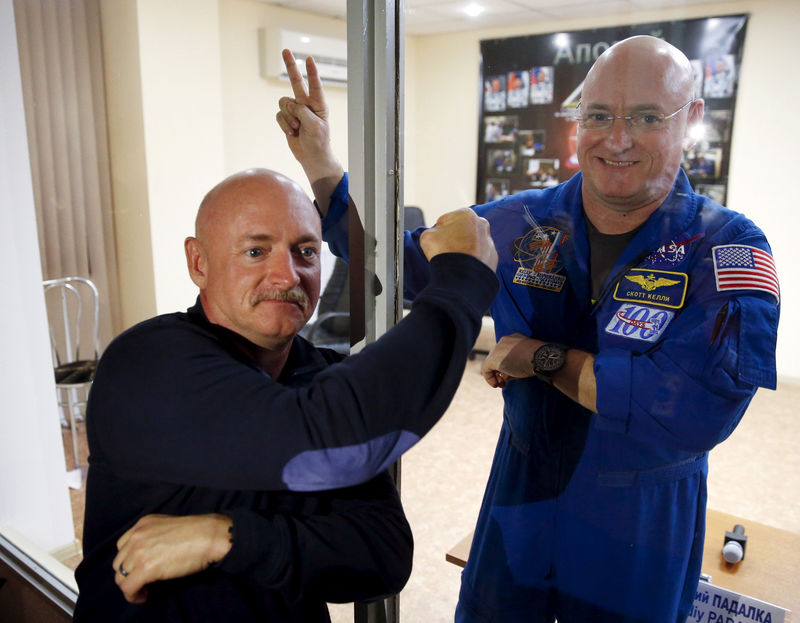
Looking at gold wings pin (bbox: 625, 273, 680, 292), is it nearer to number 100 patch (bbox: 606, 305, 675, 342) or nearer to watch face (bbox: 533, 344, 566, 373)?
number 100 patch (bbox: 606, 305, 675, 342)

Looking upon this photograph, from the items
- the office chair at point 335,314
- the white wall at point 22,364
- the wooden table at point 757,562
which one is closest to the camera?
the wooden table at point 757,562

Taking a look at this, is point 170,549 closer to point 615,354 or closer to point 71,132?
point 615,354

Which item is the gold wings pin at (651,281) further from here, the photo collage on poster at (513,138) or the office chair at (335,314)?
the office chair at (335,314)

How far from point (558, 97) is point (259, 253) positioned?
0.51 metres

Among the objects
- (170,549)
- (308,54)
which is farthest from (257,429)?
(308,54)

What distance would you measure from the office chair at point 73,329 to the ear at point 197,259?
1.34 m

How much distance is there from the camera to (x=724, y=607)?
109 centimetres

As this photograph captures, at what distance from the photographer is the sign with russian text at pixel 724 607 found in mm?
1092

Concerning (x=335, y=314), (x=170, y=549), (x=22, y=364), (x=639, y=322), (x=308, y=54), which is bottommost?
(x=22, y=364)

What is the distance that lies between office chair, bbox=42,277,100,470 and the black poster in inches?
62.8

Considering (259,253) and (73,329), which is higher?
(259,253)

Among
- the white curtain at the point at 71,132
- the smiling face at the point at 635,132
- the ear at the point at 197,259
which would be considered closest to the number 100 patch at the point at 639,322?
the smiling face at the point at 635,132

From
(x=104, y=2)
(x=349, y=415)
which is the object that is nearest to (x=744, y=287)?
(x=349, y=415)

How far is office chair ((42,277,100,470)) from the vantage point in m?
2.29
